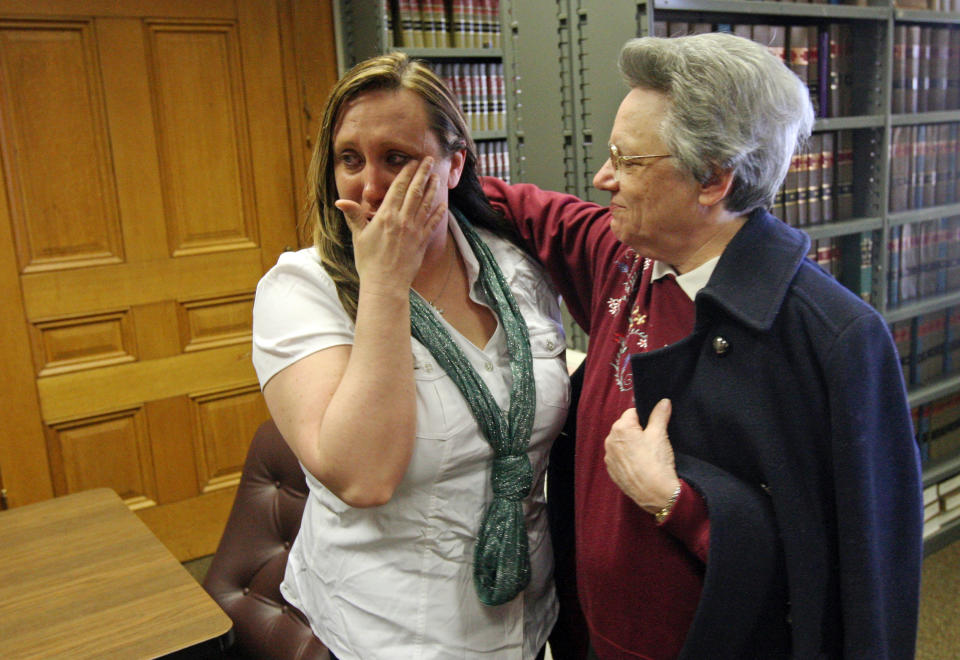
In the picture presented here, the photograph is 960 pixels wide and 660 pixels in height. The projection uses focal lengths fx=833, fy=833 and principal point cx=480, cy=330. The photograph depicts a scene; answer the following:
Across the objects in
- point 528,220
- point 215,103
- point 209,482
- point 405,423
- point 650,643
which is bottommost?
point 209,482

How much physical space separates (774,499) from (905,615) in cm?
24

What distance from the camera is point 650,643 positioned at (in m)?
1.10

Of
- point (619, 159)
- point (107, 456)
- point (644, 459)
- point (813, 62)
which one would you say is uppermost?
point (813, 62)

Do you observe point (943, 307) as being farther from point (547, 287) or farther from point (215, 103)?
point (215, 103)

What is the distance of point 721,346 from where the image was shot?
1.01 meters

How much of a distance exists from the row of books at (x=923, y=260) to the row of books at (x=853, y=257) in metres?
0.15

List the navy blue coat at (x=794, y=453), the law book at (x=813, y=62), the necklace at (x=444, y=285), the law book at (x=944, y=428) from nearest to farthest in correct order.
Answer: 1. the navy blue coat at (x=794, y=453)
2. the necklace at (x=444, y=285)
3. the law book at (x=813, y=62)
4. the law book at (x=944, y=428)

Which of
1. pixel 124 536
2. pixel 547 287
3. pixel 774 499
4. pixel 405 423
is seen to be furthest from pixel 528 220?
pixel 124 536

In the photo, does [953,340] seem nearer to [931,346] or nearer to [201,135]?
[931,346]

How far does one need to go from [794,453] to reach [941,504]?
8.37 feet

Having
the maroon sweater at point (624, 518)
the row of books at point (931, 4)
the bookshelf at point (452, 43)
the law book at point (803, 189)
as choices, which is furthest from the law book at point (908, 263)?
the maroon sweater at point (624, 518)

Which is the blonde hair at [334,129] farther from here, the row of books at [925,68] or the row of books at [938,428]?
the row of books at [938,428]

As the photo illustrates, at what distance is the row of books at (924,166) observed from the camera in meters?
2.66

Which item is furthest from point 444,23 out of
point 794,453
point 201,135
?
point 794,453
